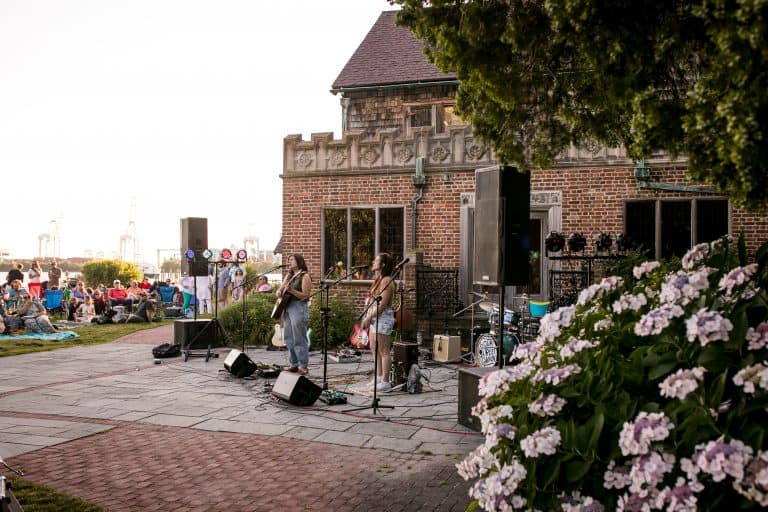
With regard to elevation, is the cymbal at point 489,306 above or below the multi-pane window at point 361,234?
below

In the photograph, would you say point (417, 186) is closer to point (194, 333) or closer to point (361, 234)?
point (361, 234)

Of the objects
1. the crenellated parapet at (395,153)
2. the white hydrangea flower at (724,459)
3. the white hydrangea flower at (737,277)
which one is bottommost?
the white hydrangea flower at (724,459)

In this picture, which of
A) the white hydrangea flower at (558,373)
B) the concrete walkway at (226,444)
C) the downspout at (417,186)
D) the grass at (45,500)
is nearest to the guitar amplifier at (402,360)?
the concrete walkway at (226,444)

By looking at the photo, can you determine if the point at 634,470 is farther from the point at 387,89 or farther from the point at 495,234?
the point at 387,89

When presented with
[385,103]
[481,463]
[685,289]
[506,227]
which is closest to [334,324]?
[385,103]

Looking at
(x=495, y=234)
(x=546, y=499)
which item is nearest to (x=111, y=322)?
(x=495, y=234)

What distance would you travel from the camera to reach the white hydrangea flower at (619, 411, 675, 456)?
90.0 inches

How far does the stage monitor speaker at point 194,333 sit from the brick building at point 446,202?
10.7 feet

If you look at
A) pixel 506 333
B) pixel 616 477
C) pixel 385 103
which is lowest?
pixel 506 333

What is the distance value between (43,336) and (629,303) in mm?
15579

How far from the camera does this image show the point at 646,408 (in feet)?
8.09

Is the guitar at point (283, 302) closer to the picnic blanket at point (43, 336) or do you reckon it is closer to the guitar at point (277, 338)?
the guitar at point (277, 338)

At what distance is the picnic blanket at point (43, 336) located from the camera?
15289 mm

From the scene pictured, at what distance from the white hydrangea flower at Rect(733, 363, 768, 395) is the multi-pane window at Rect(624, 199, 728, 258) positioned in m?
10.9
